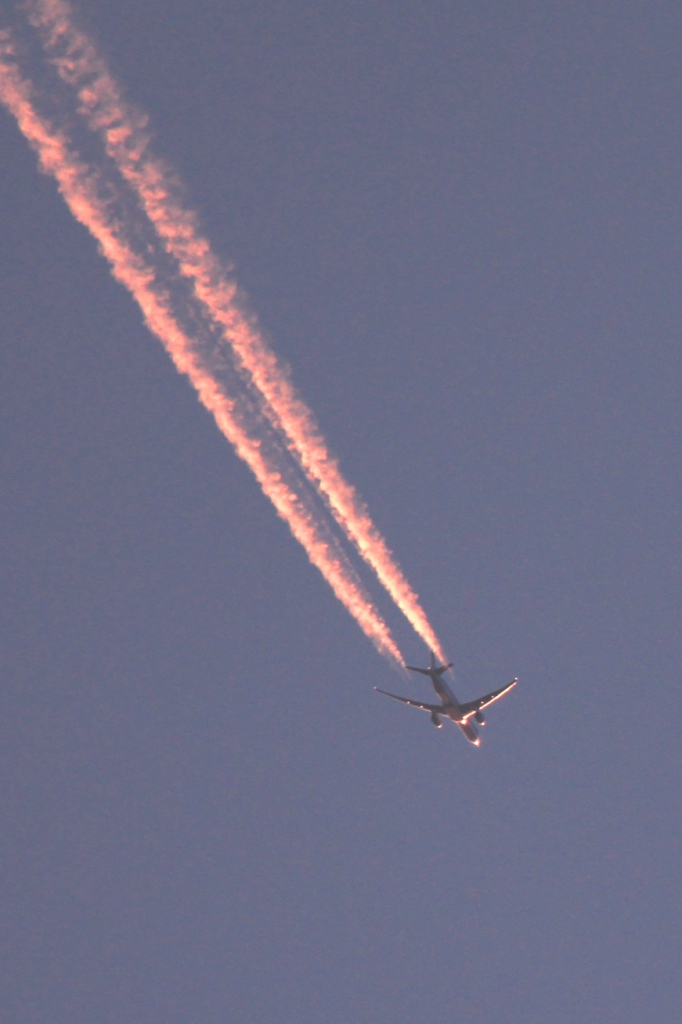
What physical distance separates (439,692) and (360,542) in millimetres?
8902

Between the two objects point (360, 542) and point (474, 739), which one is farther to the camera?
point (474, 739)

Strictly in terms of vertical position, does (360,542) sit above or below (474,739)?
above

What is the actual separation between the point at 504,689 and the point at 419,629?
366 inches

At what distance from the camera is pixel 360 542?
43156 millimetres

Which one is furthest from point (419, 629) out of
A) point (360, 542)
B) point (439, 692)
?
point (439, 692)

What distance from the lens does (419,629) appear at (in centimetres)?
4338

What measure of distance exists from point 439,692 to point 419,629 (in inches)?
272

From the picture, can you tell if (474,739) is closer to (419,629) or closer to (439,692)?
(439,692)

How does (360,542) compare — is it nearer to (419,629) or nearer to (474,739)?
(419,629)

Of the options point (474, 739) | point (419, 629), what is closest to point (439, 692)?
point (474, 739)

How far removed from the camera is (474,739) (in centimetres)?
5034

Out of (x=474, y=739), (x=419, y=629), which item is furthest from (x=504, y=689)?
(x=419, y=629)

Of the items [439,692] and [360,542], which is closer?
[360,542]

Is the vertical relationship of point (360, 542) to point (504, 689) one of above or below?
above
